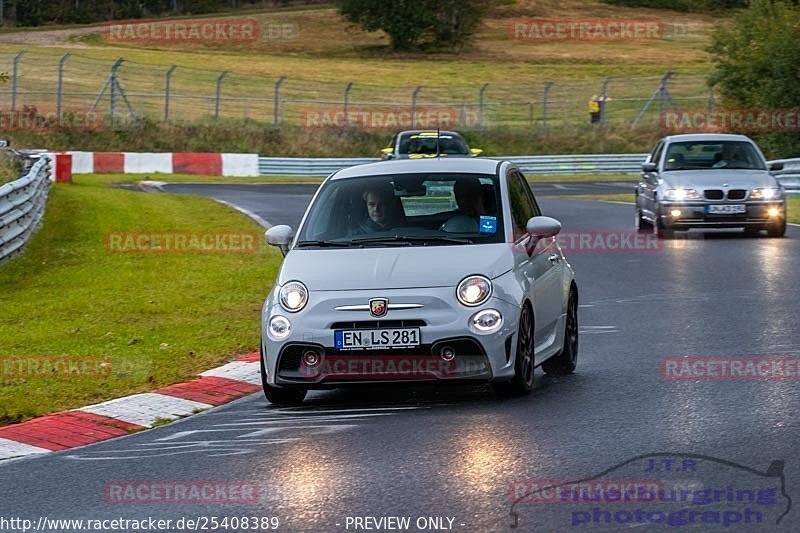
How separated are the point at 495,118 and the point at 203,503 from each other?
56398mm

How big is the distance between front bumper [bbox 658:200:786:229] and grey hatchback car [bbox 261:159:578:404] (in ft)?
37.5

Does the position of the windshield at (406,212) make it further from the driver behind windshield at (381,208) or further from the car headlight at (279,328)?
the car headlight at (279,328)

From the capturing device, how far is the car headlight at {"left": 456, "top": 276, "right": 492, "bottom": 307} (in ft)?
29.7

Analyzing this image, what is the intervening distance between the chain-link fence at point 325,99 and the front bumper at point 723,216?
108ft

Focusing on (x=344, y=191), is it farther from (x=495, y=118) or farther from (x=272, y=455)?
(x=495, y=118)

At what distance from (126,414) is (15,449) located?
1.09 m

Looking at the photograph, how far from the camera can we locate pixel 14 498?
7016 millimetres

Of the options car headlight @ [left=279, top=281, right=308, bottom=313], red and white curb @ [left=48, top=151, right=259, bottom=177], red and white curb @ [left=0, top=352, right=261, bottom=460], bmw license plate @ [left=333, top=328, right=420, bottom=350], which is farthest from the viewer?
red and white curb @ [left=48, top=151, right=259, bottom=177]

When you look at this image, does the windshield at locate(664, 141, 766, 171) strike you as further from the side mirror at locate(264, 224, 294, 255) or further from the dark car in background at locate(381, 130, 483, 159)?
the side mirror at locate(264, 224, 294, 255)

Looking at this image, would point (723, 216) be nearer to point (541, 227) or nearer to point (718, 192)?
point (718, 192)

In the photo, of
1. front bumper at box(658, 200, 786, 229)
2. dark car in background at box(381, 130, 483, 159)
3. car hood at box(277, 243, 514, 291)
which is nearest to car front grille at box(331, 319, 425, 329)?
car hood at box(277, 243, 514, 291)

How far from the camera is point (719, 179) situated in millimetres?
21578

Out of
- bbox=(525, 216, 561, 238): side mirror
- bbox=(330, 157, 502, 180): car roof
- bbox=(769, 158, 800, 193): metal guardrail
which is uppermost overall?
bbox=(330, 157, 502, 180): car roof

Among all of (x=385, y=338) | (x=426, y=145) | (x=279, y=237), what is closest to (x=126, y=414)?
(x=279, y=237)
